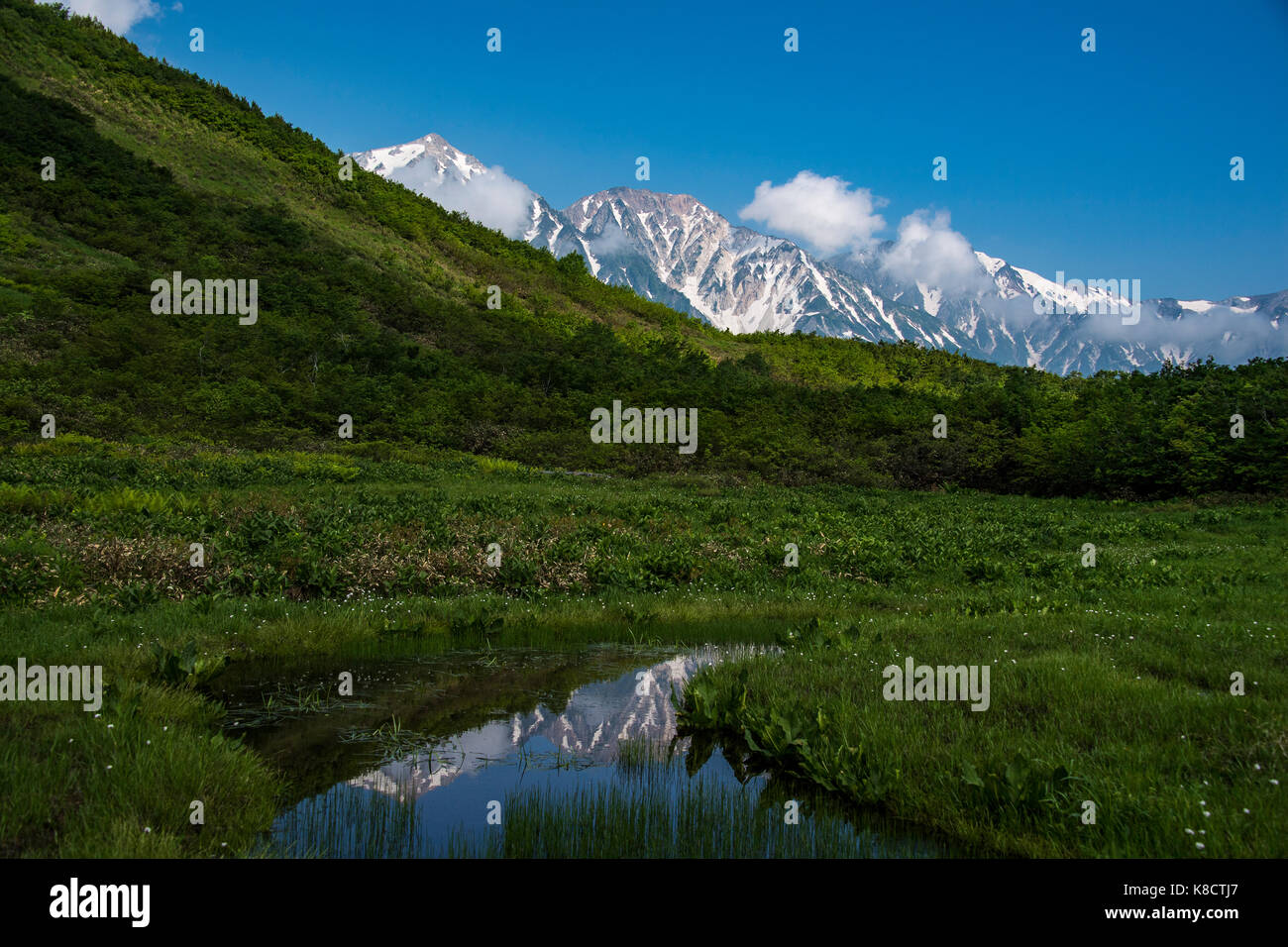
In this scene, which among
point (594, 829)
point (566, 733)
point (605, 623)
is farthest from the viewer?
point (605, 623)

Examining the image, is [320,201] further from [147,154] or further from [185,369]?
[185,369]

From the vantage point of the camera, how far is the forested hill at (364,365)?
136ft

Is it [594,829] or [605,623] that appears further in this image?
[605,623]

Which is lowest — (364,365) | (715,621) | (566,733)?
(566,733)

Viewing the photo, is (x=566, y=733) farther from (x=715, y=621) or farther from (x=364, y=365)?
(x=364, y=365)

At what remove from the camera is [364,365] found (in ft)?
187

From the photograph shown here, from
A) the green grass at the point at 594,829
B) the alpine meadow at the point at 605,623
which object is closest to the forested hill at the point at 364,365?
the alpine meadow at the point at 605,623

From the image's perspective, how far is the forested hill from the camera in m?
41.3

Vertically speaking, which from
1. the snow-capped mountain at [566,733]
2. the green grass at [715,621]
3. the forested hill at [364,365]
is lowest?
the snow-capped mountain at [566,733]

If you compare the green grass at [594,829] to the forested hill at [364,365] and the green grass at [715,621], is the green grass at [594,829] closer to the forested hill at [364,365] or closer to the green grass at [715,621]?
the green grass at [715,621]

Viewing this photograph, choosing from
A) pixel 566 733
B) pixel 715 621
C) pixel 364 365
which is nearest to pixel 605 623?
pixel 715 621

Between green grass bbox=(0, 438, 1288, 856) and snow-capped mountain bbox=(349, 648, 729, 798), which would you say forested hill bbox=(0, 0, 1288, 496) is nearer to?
green grass bbox=(0, 438, 1288, 856)

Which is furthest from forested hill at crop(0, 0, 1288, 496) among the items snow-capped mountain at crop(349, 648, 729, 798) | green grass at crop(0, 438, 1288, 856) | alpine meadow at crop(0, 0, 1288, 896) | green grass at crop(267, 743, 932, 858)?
green grass at crop(267, 743, 932, 858)
